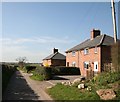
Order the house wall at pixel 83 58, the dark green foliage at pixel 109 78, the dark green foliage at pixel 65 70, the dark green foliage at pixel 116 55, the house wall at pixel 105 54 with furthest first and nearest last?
the dark green foliage at pixel 65 70
the house wall at pixel 83 58
the house wall at pixel 105 54
the dark green foliage at pixel 116 55
the dark green foliage at pixel 109 78

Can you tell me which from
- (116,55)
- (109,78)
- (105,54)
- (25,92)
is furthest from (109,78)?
(105,54)

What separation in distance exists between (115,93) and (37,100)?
4.15 meters

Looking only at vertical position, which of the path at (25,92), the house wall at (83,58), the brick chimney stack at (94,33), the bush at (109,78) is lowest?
the path at (25,92)

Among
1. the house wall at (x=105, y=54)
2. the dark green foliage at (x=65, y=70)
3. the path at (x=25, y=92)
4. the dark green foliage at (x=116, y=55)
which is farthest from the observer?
the dark green foliage at (x=65, y=70)

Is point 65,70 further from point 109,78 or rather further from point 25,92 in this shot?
point 109,78

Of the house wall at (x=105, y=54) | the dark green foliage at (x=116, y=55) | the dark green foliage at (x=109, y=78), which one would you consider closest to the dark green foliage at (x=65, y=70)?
the house wall at (x=105, y=54)

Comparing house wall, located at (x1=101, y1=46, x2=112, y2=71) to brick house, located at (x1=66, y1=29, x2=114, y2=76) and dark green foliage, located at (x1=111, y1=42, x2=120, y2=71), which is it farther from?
dark green foliage, located at (x1=111, y1=42, x2=120, y2=71)

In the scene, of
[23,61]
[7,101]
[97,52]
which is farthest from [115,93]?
[23,61]

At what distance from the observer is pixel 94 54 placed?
40156 mm

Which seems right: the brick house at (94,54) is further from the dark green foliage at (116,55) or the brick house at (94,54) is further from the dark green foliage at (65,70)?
the dark green foliage at (116,55)

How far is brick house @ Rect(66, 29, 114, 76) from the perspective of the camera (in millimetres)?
37906

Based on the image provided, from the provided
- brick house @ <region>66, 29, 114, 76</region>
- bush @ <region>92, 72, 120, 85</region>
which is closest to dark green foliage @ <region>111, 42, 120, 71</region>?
bush @ <region>92, 72, 120, 85</region>

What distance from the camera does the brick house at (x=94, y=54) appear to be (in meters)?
37.9

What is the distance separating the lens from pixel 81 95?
45.9 ft
